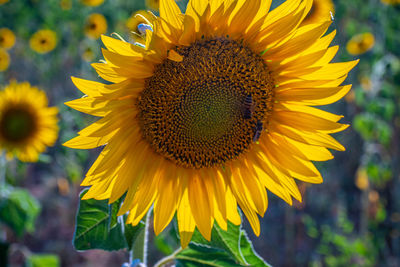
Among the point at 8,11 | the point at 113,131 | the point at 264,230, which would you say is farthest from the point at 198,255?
the point at 8,11

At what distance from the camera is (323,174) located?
5.32m

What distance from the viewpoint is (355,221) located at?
5121mm

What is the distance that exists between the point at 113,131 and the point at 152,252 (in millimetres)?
3560

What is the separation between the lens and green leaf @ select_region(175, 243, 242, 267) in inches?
55.5

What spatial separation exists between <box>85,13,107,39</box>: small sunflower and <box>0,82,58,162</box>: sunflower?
1572 millimetres

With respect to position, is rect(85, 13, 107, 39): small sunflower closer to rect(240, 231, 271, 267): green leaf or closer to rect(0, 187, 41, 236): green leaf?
rect(0, 187, 41, 236): green leaf

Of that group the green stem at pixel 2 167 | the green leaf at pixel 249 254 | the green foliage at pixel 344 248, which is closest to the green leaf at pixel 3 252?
the green stem at pixel 2 167

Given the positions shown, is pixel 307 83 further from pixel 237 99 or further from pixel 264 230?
pixel 264 230

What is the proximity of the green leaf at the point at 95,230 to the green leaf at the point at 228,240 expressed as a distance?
0.27 metres

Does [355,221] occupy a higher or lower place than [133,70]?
lower

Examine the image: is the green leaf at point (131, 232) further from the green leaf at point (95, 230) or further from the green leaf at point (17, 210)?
the green leaf at point (17, 210)

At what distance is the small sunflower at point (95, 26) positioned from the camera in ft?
16.0

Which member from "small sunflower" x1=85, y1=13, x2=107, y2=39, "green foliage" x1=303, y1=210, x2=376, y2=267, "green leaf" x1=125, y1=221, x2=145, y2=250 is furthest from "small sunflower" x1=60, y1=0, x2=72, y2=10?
"green leaf" x1=125, y1=221, x2=145, y2=250

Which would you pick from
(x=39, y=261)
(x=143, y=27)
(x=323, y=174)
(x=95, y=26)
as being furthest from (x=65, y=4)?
(x=143, y=27)
